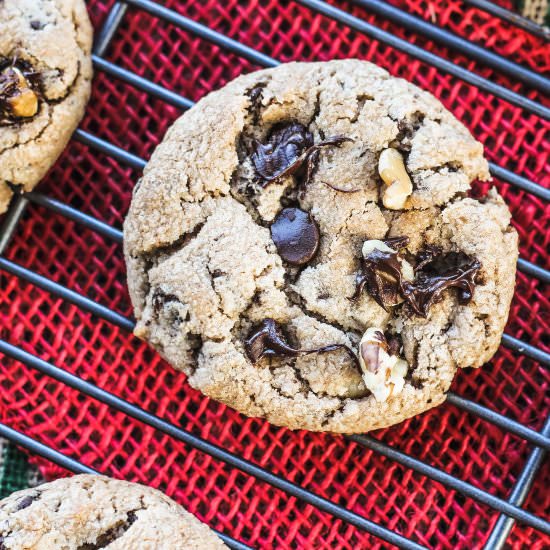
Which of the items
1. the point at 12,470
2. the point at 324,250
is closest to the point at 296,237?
the point at 324,250

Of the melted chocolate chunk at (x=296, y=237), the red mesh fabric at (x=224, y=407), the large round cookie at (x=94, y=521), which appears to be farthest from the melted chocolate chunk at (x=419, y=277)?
the large round cookie at (x=94, y=521)

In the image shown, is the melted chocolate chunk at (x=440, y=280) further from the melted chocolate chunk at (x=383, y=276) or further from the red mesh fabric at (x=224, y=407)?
the red mesh fabric at (x=224, y=407)

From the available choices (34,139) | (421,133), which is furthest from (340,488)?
(34,139)

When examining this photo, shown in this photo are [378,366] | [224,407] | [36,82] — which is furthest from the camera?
[224,407]

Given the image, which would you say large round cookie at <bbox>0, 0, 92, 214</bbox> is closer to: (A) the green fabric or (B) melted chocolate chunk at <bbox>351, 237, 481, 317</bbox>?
(A) the green fabric

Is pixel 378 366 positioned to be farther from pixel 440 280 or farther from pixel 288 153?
pixel 288 153

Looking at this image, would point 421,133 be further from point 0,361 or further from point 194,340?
point 0,361
